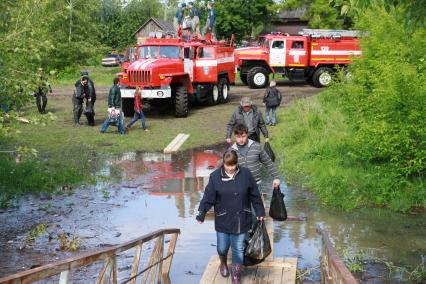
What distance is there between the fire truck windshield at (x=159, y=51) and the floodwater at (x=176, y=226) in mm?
8926

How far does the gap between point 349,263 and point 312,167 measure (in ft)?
17.2

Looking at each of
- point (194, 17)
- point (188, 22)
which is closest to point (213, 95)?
point (188, 22)

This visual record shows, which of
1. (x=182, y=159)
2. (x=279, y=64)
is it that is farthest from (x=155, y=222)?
(x=279, y=64)

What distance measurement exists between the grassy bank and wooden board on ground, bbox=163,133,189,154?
2249 millimetres

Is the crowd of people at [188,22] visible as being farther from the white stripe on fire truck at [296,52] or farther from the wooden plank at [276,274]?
the wooden plank at [276,274]

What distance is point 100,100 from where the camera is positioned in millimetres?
27766

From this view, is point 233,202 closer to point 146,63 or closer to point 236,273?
point 236,273

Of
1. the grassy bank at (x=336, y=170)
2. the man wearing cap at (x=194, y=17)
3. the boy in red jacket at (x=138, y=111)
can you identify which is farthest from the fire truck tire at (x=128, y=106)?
the grassy bank at (x=336, y=170)

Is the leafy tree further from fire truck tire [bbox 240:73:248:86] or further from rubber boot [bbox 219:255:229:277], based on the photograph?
rubber boot [bbox 219:255:229:277]

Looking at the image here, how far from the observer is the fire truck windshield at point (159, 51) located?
22.5m

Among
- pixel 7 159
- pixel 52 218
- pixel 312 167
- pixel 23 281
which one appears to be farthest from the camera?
pixel 7 159

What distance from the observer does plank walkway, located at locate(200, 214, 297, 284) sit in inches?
293

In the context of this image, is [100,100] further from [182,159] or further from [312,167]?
[312,167]

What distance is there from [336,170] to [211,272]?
20.1 feet
